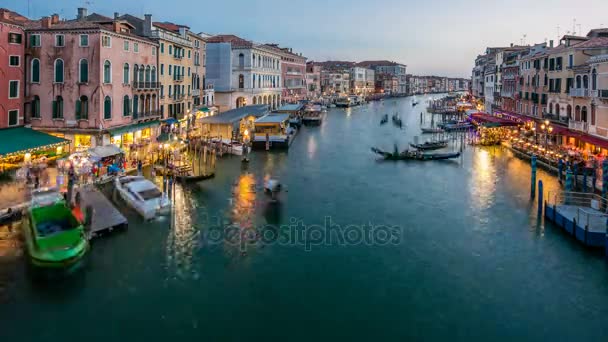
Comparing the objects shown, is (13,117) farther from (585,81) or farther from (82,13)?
(585,81)

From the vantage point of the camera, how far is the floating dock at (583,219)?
13.3 m

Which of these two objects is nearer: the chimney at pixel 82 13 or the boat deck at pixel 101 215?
the boat deck at pixel 101 215

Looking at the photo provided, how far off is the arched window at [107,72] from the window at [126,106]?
167 centimetres

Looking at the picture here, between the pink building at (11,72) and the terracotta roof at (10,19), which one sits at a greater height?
the terracotta roof at (10,19)

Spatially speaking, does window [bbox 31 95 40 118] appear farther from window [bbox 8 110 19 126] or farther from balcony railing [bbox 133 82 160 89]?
balcony railing [bbox 133 82 160 89]

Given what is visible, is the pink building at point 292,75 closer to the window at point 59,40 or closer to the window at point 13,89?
the window at point 59,40

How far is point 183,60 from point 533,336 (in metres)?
29.1

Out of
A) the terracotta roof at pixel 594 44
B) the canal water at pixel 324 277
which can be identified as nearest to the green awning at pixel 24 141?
the canal water at pixel 324 277

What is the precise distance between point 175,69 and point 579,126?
23.8 m

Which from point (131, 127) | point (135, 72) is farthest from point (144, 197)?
point (135, 72)

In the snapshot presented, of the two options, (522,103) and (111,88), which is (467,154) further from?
(111,88)

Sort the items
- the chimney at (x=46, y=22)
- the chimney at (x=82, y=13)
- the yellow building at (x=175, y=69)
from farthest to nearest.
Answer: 1. the yellow building at (x=175, y=69)
2. the chimney at (x=82, y=13)
3. the chimney at (x=46, y=22)

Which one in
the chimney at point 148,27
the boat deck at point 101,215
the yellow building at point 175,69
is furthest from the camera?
the yellow building at point 175,69

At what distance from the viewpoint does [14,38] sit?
20.7 metres
